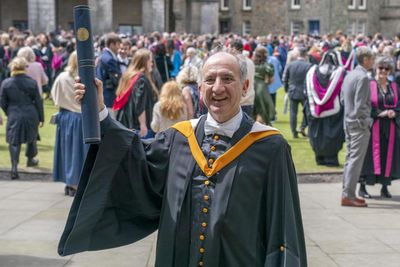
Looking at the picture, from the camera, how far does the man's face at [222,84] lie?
12.9ft

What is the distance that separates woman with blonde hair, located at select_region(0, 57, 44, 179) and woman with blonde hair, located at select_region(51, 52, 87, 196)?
4.90 feet

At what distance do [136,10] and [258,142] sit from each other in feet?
158

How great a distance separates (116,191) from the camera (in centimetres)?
423

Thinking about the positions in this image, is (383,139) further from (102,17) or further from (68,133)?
(102,17)

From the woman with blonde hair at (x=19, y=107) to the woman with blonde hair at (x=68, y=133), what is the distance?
4.90 ft

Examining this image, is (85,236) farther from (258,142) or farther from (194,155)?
(258,142)

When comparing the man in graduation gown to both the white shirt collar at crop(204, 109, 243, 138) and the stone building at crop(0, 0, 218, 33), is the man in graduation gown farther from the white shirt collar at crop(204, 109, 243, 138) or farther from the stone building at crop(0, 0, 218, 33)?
the stone building at crop(0, 0, 218, 33)

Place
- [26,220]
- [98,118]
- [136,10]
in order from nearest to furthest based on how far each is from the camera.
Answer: [98,118] < [26,220] < [136,10]

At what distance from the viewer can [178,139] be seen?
4.18 meters

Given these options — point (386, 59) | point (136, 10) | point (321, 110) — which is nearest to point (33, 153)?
point (321, 110)

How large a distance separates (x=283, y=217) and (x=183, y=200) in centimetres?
54

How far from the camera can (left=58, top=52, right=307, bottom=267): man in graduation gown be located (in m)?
3.95

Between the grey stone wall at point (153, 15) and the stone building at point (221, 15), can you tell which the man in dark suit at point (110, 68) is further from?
the grey stone wall at point (153, 15)

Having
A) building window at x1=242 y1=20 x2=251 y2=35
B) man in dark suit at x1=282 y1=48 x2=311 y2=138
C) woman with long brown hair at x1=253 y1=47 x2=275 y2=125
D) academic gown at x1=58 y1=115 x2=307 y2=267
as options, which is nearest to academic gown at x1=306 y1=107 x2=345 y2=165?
woman with long brown hair at x1=253 y1=47 x2=275 y2=125
